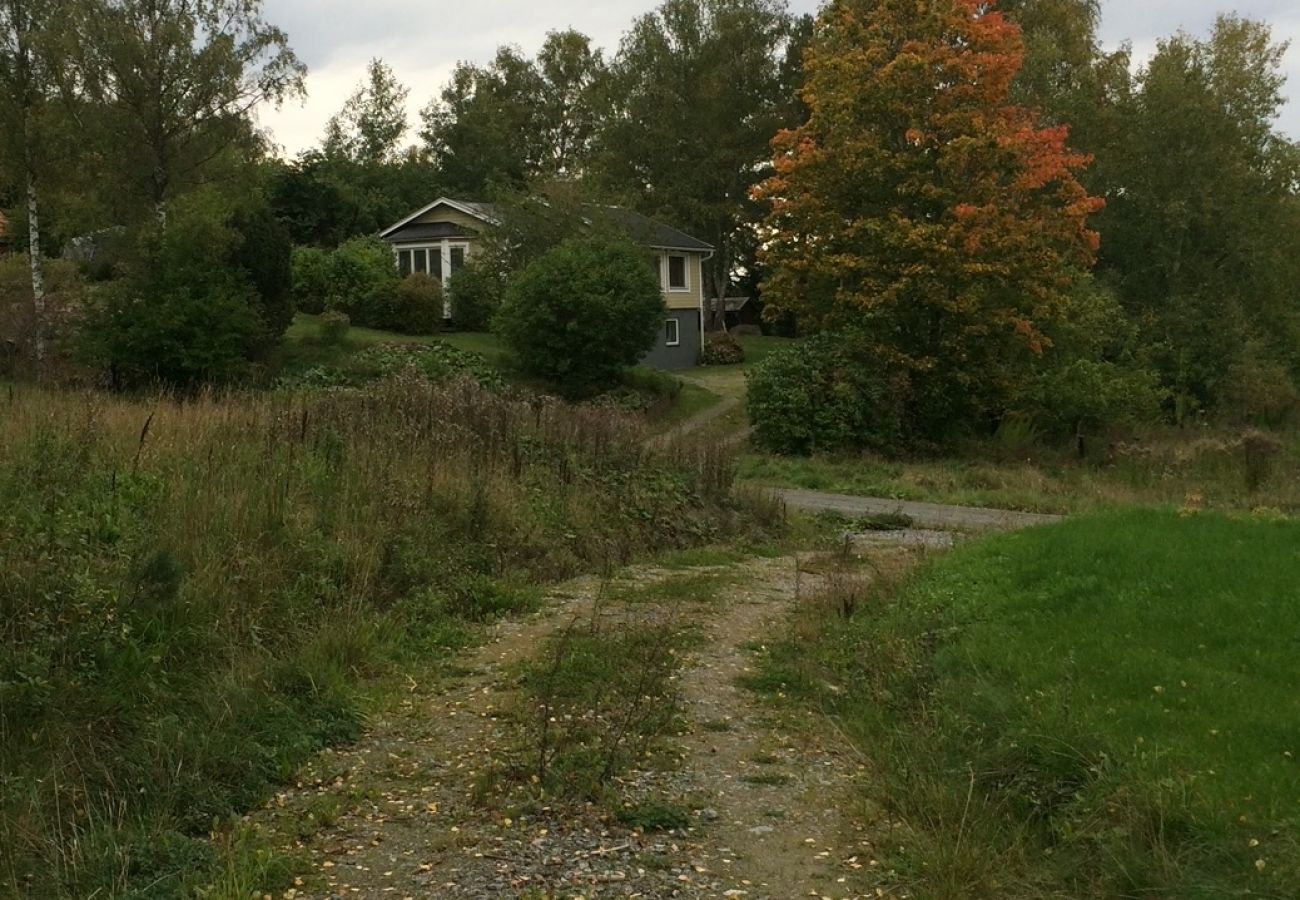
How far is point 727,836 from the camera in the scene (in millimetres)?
4875

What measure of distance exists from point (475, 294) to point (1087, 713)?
34.9 m

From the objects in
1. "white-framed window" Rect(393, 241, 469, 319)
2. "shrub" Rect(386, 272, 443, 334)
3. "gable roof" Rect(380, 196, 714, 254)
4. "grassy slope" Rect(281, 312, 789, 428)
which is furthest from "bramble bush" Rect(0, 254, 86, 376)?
"gable roof" Rect(380, 196, 714, 254)

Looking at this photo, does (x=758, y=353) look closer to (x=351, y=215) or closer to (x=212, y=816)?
(x=351, y=215)

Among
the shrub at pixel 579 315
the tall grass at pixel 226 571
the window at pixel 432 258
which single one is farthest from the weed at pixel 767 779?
the window at pixel 432 258

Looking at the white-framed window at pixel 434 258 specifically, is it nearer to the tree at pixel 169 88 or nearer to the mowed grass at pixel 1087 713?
the tree at pixel 169 88

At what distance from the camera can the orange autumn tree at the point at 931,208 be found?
26.1 m

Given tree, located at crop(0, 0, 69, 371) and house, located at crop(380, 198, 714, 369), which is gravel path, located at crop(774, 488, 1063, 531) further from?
house, located at crop(380, 198, 714, 369)

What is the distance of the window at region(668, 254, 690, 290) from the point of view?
147ft

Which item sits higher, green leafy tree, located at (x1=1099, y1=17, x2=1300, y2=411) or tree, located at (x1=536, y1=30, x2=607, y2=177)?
tree, located at (x1=536, y1=30, x2=607, y2=177)

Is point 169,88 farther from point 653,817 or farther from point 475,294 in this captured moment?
point 653,817

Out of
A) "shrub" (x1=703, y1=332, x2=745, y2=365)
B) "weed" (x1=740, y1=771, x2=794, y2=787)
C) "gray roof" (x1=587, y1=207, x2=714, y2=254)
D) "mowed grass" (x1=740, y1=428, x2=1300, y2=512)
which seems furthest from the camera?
"shrub" (x1=703, y1=332, x2=745, y2=365)

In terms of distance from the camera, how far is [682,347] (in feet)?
147

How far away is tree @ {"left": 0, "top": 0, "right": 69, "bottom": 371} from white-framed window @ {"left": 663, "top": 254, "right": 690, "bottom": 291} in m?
22.6

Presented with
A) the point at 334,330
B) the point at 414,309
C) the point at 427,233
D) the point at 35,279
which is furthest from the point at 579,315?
the point at 427,233
